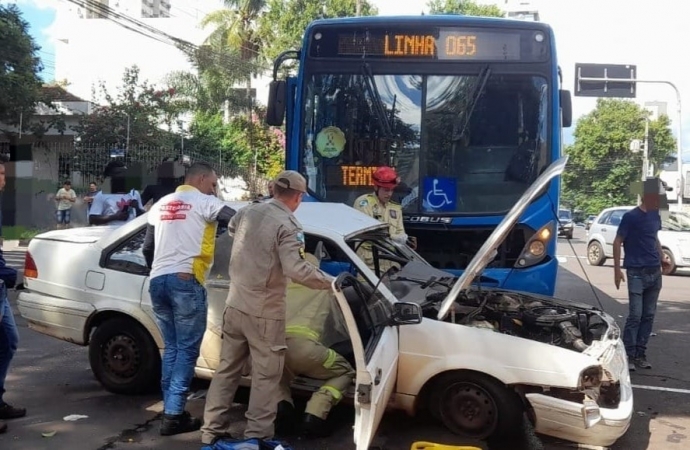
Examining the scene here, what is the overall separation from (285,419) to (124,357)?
1.40 meters

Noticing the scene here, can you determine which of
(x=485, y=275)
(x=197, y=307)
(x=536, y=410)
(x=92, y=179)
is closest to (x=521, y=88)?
(x=485, y=275)

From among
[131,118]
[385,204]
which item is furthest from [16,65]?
[385,204]

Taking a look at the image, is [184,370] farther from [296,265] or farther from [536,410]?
[536,410]

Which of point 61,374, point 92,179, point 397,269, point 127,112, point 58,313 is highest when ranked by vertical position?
point 127,112

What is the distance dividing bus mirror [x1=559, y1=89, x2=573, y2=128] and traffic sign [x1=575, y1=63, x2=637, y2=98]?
12030 mm

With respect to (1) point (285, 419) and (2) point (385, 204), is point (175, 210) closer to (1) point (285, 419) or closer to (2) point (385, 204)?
(1) point (285, 419)

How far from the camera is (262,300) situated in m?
4.20

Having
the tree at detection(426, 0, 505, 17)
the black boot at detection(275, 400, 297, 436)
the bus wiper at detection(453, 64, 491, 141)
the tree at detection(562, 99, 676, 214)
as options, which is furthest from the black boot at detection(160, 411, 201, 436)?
the tree at detection(562, 99, 676, 214)

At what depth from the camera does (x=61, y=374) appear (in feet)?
20.5

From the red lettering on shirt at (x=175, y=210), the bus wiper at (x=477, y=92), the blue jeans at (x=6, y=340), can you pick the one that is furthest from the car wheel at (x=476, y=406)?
the bus wiper at (x=477, y=92)

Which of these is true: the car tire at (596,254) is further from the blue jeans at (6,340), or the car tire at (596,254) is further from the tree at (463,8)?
the tree at (463,8)

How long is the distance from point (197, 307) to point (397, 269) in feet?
5.48

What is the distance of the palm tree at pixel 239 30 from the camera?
110ft

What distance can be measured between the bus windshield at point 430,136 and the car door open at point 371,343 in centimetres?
246
